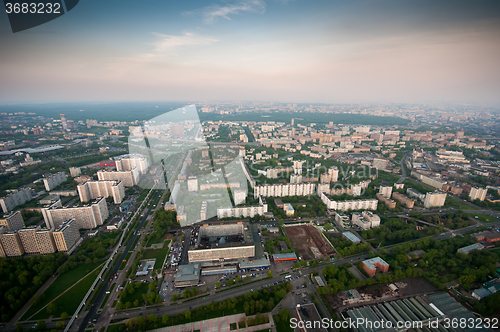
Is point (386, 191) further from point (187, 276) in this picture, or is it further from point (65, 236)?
point (65, 236)

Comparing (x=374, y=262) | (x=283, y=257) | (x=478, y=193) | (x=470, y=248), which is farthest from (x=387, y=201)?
(x=283, y=257)

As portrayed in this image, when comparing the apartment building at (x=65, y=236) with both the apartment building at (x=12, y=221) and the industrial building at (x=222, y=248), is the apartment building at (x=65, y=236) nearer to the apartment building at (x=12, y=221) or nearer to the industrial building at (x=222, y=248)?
the apartment building at (x=12, y=221)

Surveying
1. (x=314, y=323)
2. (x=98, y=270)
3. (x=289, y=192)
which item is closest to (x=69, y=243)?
(x=98, y=270)

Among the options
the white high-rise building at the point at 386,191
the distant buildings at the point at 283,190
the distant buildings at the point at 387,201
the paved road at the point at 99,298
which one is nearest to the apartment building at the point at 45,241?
the paved road at the point at 99,298

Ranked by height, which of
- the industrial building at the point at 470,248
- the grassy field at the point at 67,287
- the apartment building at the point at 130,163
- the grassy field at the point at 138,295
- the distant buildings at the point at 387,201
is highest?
the apartment building at the point at 130,163

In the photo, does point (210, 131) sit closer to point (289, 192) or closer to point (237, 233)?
point (289, 192)

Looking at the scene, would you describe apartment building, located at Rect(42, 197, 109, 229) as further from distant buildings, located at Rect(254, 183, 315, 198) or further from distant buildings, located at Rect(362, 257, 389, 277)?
distant buildings, located at Rect(362, 257, 389, 277)
